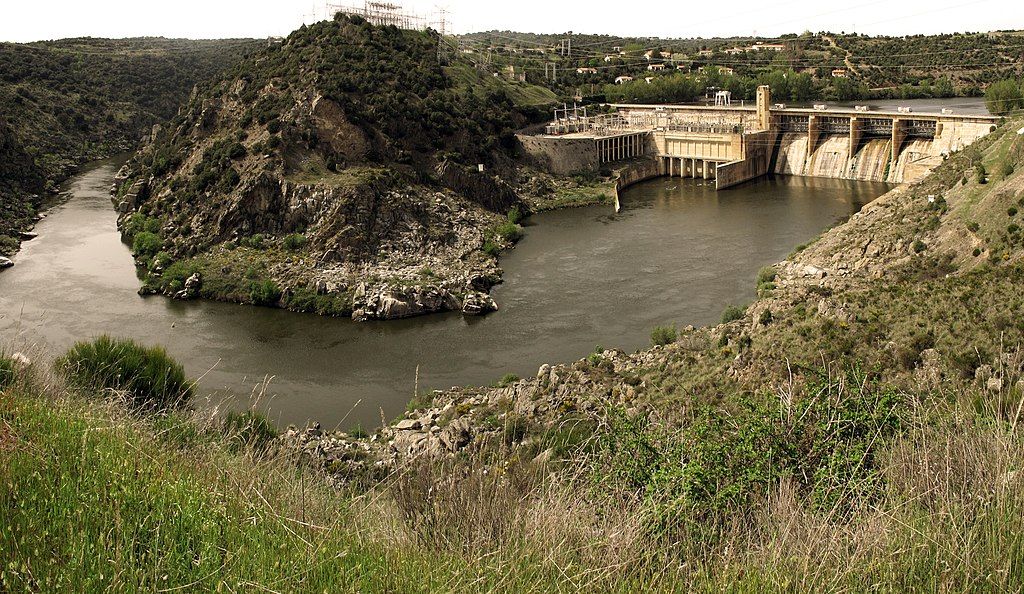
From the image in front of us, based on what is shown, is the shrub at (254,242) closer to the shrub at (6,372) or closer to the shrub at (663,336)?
the shrub at (663,336)

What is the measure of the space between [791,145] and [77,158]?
45.6 meters

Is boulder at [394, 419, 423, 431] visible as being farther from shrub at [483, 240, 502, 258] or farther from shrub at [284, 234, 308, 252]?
shrub at [483, 240, 502, 258]

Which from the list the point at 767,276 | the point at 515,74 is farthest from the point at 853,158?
the point at 515,74

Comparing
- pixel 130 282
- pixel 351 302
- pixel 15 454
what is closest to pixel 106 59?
pixel 130 282

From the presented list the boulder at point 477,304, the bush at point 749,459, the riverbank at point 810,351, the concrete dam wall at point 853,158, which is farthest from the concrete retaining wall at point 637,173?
the bush at point 749,459

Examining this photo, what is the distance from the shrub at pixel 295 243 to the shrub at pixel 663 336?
1452 centimetres

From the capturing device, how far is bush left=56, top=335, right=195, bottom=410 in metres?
11.1

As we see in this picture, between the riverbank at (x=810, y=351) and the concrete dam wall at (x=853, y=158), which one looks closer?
the riverbank at (x=810, y=351)

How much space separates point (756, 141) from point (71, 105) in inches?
1918

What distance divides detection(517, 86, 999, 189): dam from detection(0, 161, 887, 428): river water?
24.7 ft

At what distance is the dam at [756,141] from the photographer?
45.2 m

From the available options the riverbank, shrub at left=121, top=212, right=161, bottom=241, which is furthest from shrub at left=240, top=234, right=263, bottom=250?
the riverbank

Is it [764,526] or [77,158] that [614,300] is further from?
[77,158]

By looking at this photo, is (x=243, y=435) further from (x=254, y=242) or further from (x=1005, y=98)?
(x=1005, y=98)
